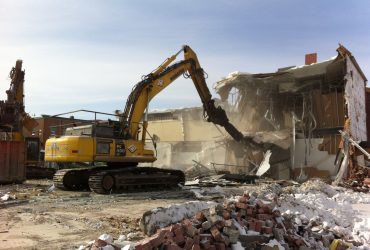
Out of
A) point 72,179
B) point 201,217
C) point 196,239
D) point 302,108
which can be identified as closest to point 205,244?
point 196,239

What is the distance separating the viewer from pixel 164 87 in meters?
16.6

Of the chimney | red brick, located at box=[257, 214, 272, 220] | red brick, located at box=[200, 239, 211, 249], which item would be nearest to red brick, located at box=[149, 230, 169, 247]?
red brick, located at box=[200, 239, 211, 249]

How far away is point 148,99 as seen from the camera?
15.9m

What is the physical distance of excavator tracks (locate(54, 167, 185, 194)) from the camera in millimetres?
13797

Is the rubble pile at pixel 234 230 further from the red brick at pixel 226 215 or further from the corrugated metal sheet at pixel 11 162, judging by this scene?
the corrugated metal sheet at pixel 11 162

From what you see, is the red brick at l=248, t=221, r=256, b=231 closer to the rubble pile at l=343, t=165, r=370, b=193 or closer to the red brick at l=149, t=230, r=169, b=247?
the red brick at l=149, t=230, r=169, b=247

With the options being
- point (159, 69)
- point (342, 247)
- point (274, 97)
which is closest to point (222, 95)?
point (274, 97)

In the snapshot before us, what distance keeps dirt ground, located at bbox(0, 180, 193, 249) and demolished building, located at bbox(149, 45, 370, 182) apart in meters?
10.9

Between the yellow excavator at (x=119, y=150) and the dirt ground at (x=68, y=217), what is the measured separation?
44.8 inches

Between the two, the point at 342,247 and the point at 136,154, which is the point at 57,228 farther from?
the point at 136,154

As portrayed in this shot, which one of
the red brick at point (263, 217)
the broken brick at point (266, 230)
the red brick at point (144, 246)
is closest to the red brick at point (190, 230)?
the red brick at point (144, 246)

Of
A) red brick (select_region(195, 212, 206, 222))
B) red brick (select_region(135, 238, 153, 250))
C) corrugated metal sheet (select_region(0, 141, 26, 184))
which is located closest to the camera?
red brick (select_region(135, 238, 153, 250))

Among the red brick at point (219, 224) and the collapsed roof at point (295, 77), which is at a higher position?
the collapsed roof at point (295, 77)

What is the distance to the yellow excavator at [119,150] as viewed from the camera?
1363 cm
